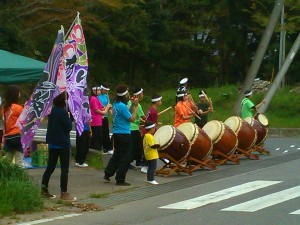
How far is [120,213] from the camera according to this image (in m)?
11.0

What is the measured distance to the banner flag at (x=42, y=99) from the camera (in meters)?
12.2

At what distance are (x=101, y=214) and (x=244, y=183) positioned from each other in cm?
409

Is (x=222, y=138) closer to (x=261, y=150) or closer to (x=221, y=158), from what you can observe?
(x=221, y=158)

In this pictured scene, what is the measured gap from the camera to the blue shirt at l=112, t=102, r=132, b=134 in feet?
44.0

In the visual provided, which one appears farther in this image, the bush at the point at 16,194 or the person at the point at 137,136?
the person at the point at 137,136

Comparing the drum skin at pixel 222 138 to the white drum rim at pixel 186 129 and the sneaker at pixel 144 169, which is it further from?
the sneaker at pixel 144 169

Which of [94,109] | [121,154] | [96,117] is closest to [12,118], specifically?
[121,154]

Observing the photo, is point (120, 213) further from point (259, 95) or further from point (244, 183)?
point (259, 95)

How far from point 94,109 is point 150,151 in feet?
8.24

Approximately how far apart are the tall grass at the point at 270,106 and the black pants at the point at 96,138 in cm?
969

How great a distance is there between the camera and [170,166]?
15133mm

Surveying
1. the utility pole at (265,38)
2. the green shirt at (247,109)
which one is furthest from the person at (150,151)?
the utility pole at (265,38)

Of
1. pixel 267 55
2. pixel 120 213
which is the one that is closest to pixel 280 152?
pixel 120 213

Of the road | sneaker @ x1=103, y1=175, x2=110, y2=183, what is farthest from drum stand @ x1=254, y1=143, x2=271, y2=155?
sneaker @ x1=103, y1=175, x2=110, y2=183
